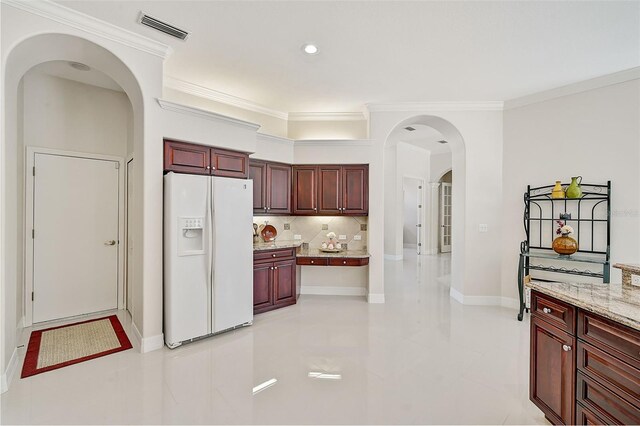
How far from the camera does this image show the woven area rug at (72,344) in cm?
273

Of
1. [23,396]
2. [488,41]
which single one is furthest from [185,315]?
[488,41]

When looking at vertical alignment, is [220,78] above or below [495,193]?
above

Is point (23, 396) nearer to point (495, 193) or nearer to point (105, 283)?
point (105, 283)

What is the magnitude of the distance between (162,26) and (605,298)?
12.9 feet

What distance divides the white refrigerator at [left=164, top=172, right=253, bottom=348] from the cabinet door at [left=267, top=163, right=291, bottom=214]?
3.15ft

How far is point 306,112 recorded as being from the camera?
506 cm

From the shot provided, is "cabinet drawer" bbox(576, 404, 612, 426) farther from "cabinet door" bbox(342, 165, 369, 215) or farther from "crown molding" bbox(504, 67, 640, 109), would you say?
"crown molding" bbox(504, 67, 640, 109)

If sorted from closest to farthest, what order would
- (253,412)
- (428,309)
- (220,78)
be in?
(253,412) < (220,78) < (428,309)

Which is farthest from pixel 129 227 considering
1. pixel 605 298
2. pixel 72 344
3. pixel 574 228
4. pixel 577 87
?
pixel 577 87

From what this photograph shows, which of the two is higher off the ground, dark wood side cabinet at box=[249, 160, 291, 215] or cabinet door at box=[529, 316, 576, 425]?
dark wood side cabinet at box=[249, 160, 291, 215]

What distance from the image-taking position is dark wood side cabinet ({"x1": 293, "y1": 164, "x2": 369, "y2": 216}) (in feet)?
15.4

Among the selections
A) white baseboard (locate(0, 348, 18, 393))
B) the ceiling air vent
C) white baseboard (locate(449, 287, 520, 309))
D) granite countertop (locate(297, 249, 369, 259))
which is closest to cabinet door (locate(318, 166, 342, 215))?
granite countertop (locate(297, 249, 369, 259))

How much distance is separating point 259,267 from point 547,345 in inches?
123

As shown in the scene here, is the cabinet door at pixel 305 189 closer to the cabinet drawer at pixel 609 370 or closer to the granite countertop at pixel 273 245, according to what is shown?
the granite countertop at pixel 273 245
